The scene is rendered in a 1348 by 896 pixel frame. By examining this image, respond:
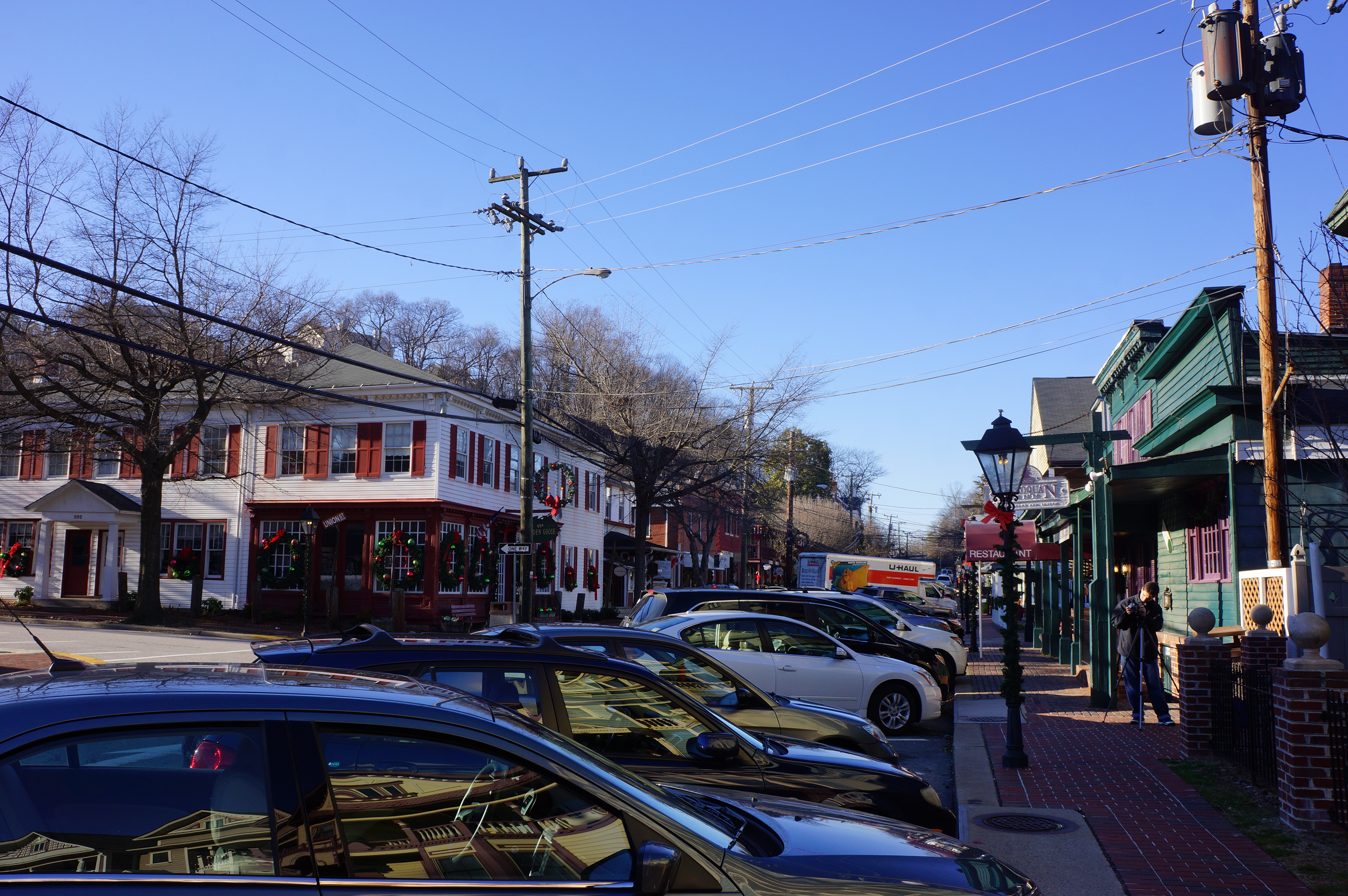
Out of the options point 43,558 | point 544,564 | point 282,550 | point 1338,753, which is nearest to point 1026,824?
point 1338,753

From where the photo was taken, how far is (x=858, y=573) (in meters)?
49.2

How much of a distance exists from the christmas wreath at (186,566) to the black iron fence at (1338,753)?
114 feet

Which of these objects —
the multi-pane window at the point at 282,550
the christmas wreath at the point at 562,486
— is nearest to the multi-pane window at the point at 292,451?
the multi-pane window at the point at 282,550

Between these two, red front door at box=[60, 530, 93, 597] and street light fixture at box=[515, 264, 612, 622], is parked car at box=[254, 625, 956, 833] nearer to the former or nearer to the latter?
street light fixture at box=[515, 264, 612, 622]

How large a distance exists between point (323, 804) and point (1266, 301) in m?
13.5

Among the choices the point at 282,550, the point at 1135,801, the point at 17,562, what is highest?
the point at 282,550

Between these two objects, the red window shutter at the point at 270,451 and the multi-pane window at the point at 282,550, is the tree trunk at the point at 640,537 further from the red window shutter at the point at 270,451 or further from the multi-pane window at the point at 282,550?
the red window shutter at the point at 270,451

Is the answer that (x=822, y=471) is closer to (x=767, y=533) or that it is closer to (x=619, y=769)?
(x=767, y=533)

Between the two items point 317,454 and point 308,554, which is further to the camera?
point 317,454

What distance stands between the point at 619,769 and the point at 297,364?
31.7 meters

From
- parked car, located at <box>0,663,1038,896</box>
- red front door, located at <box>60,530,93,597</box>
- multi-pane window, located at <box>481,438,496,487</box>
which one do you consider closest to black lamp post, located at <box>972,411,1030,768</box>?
parked car, located at <box>0,663,1038,896</box>

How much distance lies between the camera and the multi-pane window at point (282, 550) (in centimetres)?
3441

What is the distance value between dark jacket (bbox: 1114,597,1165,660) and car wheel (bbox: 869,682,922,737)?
2880mm

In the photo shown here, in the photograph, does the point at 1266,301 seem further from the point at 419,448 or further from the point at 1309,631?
the point at 419,448
